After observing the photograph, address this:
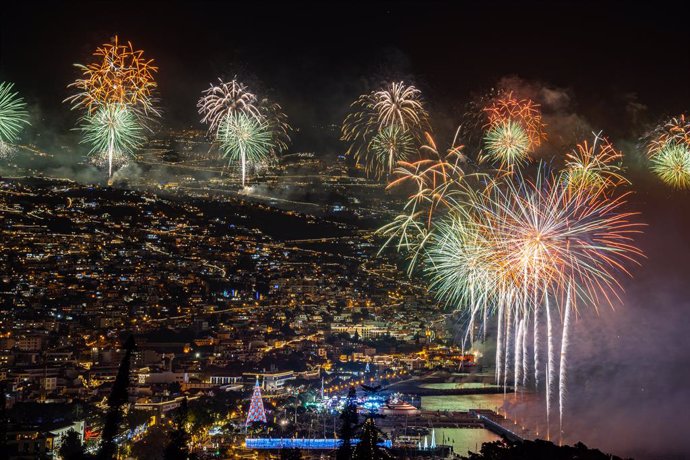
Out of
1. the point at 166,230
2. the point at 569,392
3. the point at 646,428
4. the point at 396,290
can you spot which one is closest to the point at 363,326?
the point at 396,290

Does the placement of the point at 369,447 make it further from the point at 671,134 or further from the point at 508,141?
the point at 671,134

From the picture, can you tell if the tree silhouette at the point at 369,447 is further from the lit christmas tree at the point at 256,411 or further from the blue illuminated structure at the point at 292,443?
the lit christmas tree at the point at 256,411

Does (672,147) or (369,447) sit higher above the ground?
(672,147)

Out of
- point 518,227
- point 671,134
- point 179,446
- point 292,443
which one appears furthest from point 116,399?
point 292,443

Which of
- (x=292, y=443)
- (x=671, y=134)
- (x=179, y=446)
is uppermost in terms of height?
(x=671, y=134)

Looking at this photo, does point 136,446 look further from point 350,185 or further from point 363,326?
point 363,326

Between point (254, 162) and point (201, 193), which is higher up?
point (201, 193)
